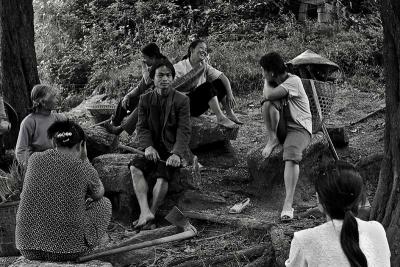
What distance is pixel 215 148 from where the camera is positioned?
772 cm

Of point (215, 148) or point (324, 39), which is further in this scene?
point (324, 39)

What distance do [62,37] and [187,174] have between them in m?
9.67

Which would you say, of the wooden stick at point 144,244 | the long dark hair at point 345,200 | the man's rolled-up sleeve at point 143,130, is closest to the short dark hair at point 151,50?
the man's rolled-up sleeve at point 143,130

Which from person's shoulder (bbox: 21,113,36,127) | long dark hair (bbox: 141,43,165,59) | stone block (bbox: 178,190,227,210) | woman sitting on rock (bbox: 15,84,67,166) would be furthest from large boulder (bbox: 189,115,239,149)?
person's shoulder (bbox: 21,113,36,127)

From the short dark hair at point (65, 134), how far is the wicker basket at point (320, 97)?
9.57 ft

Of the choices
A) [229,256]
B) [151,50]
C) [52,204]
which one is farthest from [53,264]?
[151,50]

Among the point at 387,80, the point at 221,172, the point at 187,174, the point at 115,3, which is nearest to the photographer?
the point at 387,80

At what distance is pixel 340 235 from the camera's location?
2.84 metres

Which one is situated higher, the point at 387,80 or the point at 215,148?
the point at 387,80

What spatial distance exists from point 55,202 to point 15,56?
127 inches

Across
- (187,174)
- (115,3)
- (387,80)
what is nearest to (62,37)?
(115,3)

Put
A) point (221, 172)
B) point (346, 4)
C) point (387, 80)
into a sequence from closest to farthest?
1. point (387, 80)
2. point (221, 172)
3. point (346, 4)

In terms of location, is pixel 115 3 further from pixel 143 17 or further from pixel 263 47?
pixel 263 47

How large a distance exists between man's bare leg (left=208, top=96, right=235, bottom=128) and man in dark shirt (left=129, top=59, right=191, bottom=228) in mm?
1165
